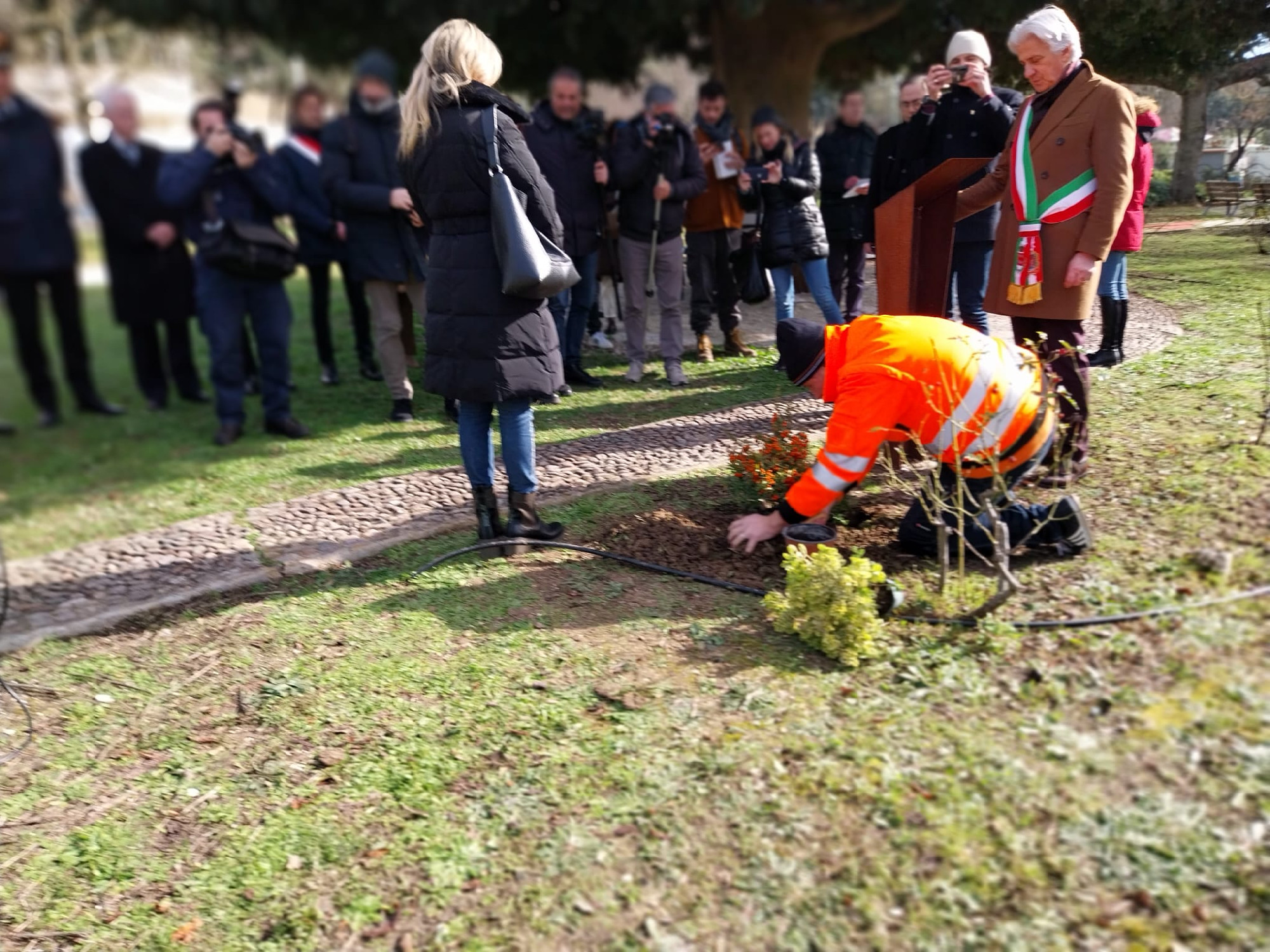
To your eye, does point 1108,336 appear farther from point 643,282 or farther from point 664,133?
point 664,133

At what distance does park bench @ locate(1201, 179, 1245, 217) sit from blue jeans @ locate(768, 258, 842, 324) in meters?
2.50

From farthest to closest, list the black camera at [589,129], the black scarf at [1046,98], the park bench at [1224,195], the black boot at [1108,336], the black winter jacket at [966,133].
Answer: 1. the black camera at [589,129]
2. the black winter jacket at [966,133]
3. the black boot at [1108,336]
4. the park bench at [1224,195]
5. the black scarf at [1046,98]

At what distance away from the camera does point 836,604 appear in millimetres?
3354

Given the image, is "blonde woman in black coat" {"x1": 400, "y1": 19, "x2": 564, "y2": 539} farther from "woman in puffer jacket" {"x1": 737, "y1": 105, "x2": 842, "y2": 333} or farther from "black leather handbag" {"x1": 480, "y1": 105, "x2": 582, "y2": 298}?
"woman in puffer jacket" {"x1": 737, "y1": 105, "x2": 842, "y2": 333}

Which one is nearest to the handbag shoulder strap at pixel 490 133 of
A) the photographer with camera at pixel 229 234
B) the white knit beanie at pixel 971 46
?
the white knit beanie at pixel 971 46

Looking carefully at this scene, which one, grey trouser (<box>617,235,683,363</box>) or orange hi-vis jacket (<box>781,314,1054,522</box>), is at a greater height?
grey trouser (<box>617,235,683,363</box>)

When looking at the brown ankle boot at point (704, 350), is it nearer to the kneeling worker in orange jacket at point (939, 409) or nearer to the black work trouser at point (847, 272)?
the black work trouser at point (847, 272)

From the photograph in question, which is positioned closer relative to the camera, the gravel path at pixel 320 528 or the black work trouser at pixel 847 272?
the gravel path at pixel 320 528

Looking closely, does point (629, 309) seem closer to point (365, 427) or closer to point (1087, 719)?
point (365, 427)

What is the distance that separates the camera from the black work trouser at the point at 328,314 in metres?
8.52

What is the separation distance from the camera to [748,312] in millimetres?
7922

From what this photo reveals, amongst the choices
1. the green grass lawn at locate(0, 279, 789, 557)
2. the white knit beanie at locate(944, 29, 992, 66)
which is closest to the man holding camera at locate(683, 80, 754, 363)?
the green grass lawn at locate(0, 279, 789, 557)

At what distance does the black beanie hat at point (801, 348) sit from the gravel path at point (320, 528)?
4.99ft

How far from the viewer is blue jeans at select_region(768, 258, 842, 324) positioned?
665 centimetres
